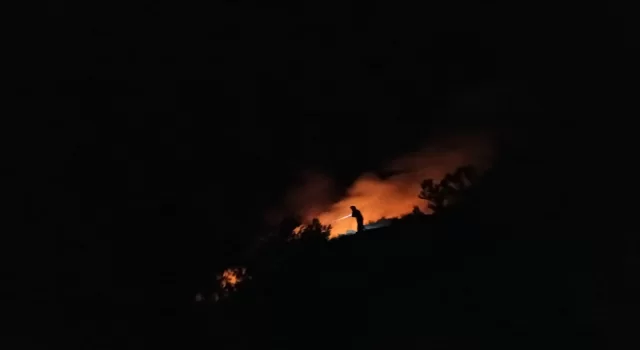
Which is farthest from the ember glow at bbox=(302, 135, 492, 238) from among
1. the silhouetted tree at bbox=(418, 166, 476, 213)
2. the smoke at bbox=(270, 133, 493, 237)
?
the silhouetted tree at bbox=(418, 166, 476, 213)

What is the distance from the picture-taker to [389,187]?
4465mm

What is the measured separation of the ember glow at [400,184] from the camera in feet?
13.5

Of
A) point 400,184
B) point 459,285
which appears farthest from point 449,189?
point 400,184

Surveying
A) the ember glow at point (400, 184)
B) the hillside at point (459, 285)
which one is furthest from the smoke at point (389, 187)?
the hillside at point (459, 285)

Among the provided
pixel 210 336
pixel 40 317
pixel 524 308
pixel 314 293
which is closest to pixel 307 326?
pixel 314 293

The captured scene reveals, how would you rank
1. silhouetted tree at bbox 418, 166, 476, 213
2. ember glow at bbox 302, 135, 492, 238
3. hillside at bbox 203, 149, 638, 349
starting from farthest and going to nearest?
ember glow at bbox 302, 135, 492, 238
silhouetted tree at bbox 418, 166, 476, 213
hillside at bbox 203, 149, 638, 349

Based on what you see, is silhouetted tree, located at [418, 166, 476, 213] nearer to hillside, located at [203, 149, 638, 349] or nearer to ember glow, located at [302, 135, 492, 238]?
hillside, located at [203, 149, 638, 349]

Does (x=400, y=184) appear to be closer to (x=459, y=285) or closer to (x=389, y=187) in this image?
(x=389, y=187)

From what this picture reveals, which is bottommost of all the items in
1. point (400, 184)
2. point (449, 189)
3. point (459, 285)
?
point (459, 285)

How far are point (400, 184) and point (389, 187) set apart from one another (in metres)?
0.09

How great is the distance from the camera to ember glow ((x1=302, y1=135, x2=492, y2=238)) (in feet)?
13.5

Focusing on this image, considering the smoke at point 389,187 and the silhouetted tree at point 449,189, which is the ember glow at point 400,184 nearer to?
the smoke at point 389,187

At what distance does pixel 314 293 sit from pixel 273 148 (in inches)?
81.9

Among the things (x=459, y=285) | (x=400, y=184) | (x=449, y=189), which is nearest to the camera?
(x=459, y=285)
